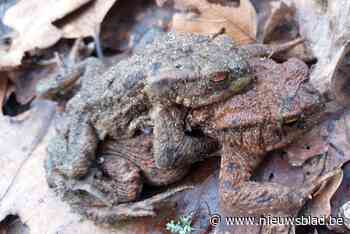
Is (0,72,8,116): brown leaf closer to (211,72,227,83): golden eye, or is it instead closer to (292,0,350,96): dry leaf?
(211,72,227,83): golden eye

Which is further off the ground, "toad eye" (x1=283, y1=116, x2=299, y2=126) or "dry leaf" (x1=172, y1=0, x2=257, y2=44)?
"dry leaf" (x1=172, y1=0, x2=257, y2=44)

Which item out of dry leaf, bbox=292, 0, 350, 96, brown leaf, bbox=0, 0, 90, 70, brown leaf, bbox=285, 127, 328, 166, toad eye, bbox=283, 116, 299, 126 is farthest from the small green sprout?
brown leaf, bbox=0, 0, 90, 70

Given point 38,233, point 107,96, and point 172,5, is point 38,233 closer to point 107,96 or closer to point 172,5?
point 107,96

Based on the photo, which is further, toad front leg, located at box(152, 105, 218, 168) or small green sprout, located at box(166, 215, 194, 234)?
small green sprout, located at box(166, 215, 194, 234)

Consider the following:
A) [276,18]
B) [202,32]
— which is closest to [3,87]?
[202,32]

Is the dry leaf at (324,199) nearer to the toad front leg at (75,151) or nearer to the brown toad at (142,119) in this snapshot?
the brown toad at (142,119)

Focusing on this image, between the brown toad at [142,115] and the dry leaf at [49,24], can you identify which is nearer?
the brown toad at [142,115]

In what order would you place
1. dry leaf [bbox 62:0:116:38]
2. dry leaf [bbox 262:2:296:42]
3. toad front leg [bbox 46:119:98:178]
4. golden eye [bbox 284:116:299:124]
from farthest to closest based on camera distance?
dry leaf [bbox 62:0:116:38] → dry leaf [bbox 262:2:296:42] → toad front leg [bbox 46:119:98:178] → golden eye [bbox 284:116:299:124]

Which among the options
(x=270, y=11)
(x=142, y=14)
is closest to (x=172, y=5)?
(x=142, y=14)

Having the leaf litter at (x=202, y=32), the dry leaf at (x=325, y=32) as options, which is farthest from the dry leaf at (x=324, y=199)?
the dry leaf at (x=325, y=32)
